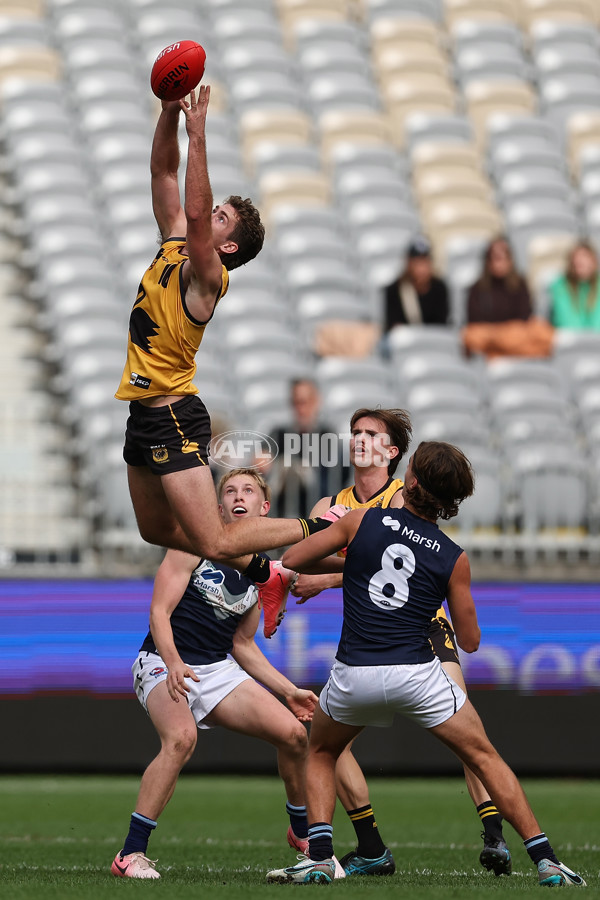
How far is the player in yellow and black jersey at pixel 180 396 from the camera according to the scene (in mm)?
6207

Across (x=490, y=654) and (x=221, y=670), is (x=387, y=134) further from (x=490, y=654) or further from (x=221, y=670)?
(x=221, y=670)

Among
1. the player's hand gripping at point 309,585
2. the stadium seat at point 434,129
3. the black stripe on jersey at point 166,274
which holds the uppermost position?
the stadium seat at point 434,129

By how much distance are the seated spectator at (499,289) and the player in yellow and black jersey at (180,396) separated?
7.55 m

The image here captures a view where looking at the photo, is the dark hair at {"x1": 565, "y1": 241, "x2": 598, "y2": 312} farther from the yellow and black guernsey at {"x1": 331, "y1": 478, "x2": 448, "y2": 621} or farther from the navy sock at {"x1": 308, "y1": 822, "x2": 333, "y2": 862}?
the navy sock at {"x1": 308, "y1": 822, "x2": 333, "y2": 862}

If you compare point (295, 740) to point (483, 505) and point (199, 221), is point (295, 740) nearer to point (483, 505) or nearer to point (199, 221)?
point (199, 221)

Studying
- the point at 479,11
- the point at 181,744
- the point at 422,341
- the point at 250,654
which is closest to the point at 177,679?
the point at 181,744

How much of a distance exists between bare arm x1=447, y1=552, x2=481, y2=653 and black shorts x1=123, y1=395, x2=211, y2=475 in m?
1.19

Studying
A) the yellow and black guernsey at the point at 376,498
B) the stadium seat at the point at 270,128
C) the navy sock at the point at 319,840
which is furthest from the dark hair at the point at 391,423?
the stadium seat at the point at 270,128

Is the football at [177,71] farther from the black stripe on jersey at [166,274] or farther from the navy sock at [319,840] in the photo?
the navy sock at [319,840]

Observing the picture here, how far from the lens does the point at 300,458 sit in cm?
1070

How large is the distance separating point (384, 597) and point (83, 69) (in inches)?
545

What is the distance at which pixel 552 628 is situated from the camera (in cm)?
1109

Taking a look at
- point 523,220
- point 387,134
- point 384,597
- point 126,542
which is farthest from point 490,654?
point 387,134

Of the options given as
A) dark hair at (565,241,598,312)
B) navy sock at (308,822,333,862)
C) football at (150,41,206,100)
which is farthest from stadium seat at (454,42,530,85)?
navy sock at (308,822,333,862)
